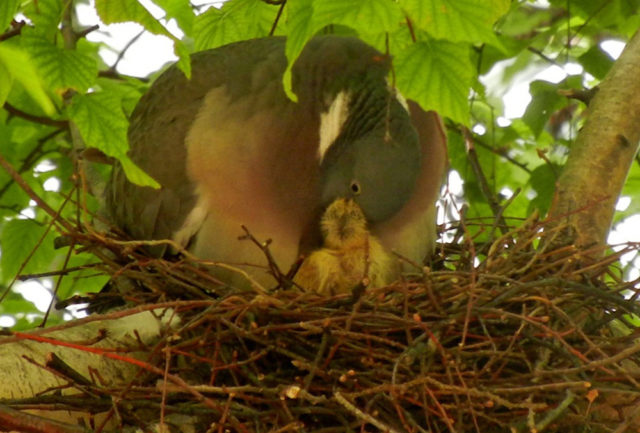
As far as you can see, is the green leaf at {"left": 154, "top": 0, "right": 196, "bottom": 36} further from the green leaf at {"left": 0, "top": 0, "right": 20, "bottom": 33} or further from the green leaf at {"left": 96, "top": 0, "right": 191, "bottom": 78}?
the green leaf at {"left": 0, "top": 0, "right": 20, "bottom": 33}

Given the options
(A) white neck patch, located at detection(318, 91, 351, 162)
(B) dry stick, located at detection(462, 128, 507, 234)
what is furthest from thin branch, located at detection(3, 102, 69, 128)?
(B) dry stick, located at detection(462, 128, 507, 234)

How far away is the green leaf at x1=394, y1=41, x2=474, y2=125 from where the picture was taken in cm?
250

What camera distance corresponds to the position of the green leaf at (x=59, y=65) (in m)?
2.49

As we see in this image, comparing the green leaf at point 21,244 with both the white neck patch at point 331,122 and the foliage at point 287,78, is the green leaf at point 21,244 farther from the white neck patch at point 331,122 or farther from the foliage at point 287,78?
the white neck patch at point 331,122

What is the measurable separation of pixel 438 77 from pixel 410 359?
0.72m

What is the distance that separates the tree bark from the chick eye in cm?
62

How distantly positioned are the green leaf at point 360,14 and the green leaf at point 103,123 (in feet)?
1.96

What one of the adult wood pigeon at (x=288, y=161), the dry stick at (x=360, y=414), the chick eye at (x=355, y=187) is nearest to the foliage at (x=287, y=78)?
the adult wood pigeon at (x=288, y=161)

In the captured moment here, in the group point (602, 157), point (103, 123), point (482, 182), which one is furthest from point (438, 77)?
point (482, 182)

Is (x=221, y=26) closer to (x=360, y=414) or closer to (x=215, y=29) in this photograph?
(x=215, y=29)

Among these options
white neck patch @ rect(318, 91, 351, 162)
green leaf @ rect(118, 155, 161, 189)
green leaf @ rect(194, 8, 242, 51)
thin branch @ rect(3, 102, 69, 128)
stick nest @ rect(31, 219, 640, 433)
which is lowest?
stick nest @ rect(31, 219, 640, 433)

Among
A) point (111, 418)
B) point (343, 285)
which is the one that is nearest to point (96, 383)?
point (111, 418)

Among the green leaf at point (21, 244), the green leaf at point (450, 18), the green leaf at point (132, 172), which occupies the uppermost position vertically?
the green leaf at point (21, 244)

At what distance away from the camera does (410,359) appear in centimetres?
259
